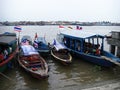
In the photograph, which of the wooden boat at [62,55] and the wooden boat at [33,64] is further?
the wooden boat at [62,55]

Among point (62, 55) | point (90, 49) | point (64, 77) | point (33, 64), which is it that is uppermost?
point (90, 49)

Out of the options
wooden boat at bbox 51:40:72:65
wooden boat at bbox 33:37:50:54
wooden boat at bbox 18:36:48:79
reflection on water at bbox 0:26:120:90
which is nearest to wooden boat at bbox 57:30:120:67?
reflection on water at bbox 0:26:120:90

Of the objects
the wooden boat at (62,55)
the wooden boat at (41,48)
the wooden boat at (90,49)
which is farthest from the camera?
the wooden boat at (41,48)

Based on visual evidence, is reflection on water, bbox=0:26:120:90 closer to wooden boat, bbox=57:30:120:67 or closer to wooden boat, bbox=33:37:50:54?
wooden boat, bbox=57:30:120:67

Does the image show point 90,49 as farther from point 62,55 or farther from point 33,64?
point 33,64

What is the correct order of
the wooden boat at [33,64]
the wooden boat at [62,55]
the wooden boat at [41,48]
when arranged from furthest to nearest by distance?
the wooden boat at [41,48] < the wooden boat at [62,55] < the wooden boat at [33,64]

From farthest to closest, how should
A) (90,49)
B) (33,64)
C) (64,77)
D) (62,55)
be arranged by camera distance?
(90,49) → (62,55) → (64,77) → (33,64)

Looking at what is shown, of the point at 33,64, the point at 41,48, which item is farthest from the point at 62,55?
the point at 33,64

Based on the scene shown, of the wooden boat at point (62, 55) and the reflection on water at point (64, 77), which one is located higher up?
the wooden boat at point (62, 55)

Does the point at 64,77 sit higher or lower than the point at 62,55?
lower

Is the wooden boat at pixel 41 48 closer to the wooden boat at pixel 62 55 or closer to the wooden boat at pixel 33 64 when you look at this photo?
the wooden boat at pixel 62 55

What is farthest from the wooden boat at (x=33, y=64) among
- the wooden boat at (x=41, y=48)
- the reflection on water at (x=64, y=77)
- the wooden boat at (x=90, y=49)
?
the wooden boat at (x=90, y=49)

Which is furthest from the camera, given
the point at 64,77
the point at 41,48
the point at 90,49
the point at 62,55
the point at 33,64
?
the point at 41,48

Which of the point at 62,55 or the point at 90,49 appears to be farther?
the point at 90,49
